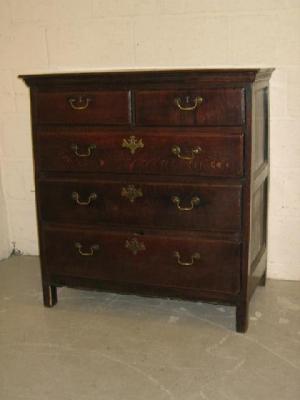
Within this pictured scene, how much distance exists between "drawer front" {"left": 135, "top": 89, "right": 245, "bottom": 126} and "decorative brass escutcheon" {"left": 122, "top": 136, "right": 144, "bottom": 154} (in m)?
0.07

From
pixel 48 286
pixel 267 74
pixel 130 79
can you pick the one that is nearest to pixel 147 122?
pixel 130 79

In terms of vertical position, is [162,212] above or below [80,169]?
below

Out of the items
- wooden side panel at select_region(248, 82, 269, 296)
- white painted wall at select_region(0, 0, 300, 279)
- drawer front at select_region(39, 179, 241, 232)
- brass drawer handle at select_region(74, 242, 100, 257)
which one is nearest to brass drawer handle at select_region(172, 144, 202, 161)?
drawer front at select_region(39, 179, 241, 232)

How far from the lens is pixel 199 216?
223cm

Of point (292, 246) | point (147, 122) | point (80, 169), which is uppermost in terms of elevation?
point (147, 122)

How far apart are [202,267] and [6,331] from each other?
3.08ft

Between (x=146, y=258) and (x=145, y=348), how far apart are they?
1.30 ft

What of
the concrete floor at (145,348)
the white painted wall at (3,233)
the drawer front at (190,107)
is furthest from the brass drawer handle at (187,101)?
the white painted wall at (3,233)

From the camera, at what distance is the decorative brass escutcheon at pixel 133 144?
7.30 ft

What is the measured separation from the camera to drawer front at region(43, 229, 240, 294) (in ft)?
7.35

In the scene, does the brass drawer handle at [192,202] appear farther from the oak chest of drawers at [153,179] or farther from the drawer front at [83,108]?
the drawer front at [83,108]

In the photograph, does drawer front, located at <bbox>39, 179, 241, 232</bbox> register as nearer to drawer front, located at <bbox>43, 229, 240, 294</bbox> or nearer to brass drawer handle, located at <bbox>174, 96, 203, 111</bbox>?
drawer front, located at <bbox>43, 229, 240, 294</bbox>

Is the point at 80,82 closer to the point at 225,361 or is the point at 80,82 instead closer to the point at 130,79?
the point at 130,79

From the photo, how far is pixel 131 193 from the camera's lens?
7.52ft
